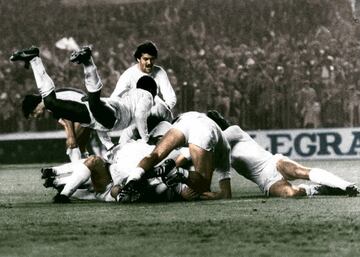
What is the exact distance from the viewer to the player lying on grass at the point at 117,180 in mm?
7098

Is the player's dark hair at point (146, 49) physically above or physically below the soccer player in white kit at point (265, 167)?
above

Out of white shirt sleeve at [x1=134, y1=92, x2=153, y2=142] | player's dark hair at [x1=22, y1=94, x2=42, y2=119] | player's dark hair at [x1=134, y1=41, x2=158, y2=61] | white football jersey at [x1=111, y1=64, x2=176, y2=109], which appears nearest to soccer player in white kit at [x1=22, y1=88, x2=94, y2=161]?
player's dark hair at [x1=22, y1=94, x2=42, y2=119]

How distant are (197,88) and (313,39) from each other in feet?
8.41

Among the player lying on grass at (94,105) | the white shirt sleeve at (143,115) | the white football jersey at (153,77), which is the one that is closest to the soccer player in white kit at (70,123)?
the white football jersey at (153,77)

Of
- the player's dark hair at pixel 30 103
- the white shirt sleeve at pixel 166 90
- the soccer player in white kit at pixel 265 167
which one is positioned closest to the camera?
the soccer player in white kit at pixel 265 167

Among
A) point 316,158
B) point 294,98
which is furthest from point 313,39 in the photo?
point 316,158

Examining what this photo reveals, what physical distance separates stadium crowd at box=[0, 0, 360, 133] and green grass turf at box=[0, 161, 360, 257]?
26.7 feet

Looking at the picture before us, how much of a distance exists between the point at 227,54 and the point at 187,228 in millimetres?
11473

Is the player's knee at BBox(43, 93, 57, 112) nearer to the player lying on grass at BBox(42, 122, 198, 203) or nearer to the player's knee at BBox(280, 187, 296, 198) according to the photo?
the player lying on grass at BBox(42, 122, 198, 203)

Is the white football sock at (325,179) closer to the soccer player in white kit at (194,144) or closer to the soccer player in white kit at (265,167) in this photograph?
the soccer player in white kit at (265,167)

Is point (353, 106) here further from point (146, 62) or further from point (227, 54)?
point (146, 62)

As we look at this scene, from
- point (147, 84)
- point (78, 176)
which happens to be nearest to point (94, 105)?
point (78, 176)

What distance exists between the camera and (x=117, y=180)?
725 cm

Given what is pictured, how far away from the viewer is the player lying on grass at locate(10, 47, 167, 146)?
24.1 feet
